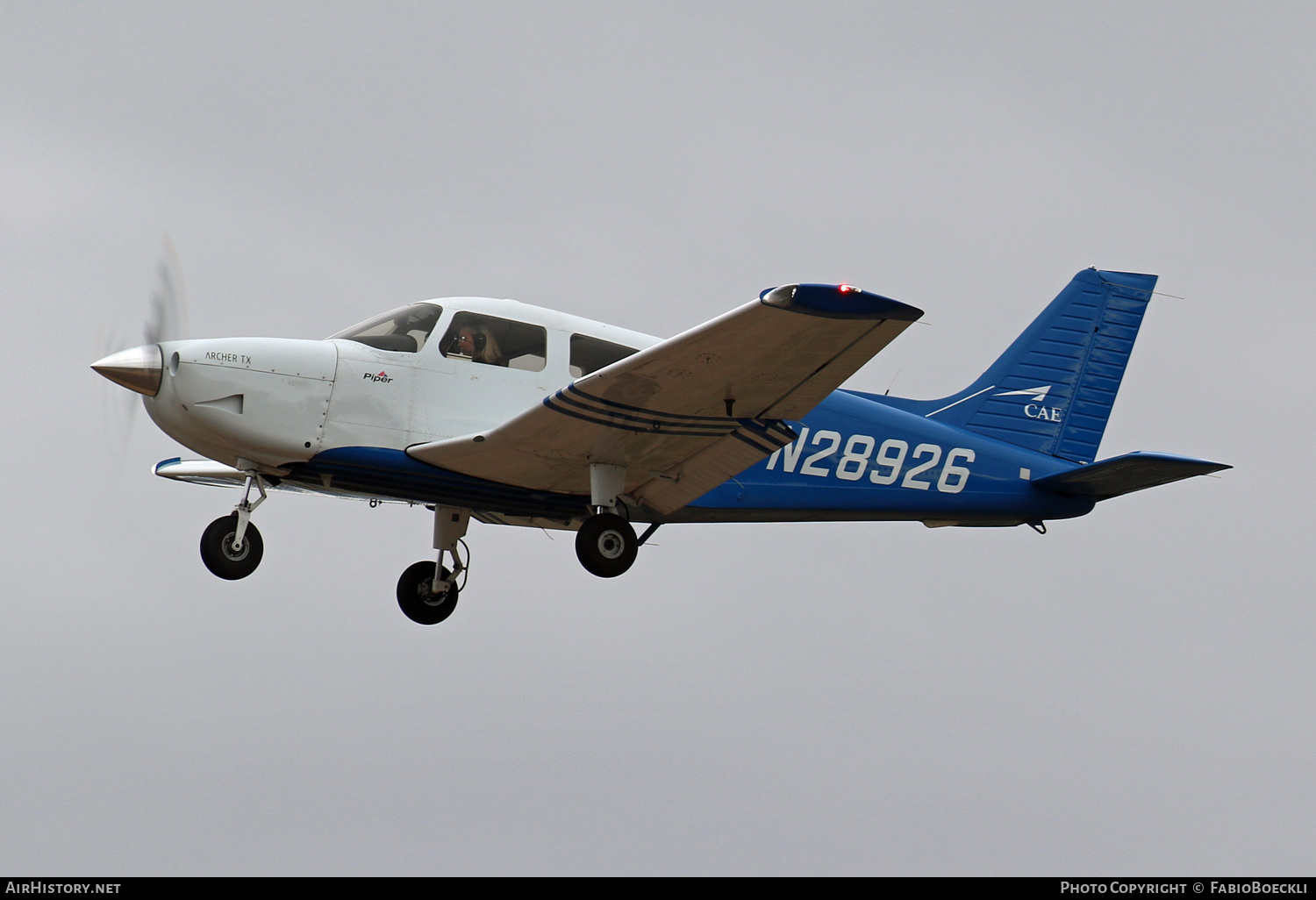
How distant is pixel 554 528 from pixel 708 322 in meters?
4.68

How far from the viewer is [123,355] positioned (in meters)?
11.9

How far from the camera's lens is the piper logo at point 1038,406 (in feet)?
49.7

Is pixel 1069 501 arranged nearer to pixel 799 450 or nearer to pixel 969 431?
pixel 969 431

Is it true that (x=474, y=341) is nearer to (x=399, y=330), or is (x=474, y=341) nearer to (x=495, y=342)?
(x=495, y=342)

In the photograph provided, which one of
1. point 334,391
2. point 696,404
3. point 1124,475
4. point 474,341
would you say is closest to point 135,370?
point 334,391

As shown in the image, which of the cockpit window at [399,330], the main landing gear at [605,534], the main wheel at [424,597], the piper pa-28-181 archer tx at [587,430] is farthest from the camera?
the main wheel at [424,597]

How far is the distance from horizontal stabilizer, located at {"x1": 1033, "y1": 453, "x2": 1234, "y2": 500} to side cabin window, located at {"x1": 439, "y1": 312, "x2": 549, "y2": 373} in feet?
16.6

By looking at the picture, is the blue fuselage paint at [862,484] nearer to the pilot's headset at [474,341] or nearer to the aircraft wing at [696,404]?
the aircraft wing at [696,404]

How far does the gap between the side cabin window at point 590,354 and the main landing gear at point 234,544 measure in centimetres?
284

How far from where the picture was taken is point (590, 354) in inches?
505

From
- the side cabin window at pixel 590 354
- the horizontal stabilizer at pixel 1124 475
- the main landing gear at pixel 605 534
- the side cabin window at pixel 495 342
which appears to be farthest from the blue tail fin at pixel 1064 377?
the side cabin window at pixel 495 342

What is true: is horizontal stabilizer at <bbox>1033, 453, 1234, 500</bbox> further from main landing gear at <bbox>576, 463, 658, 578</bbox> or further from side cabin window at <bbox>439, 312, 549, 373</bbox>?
side cabin window at <bbox>439, 312, 549, 373</bbox>
